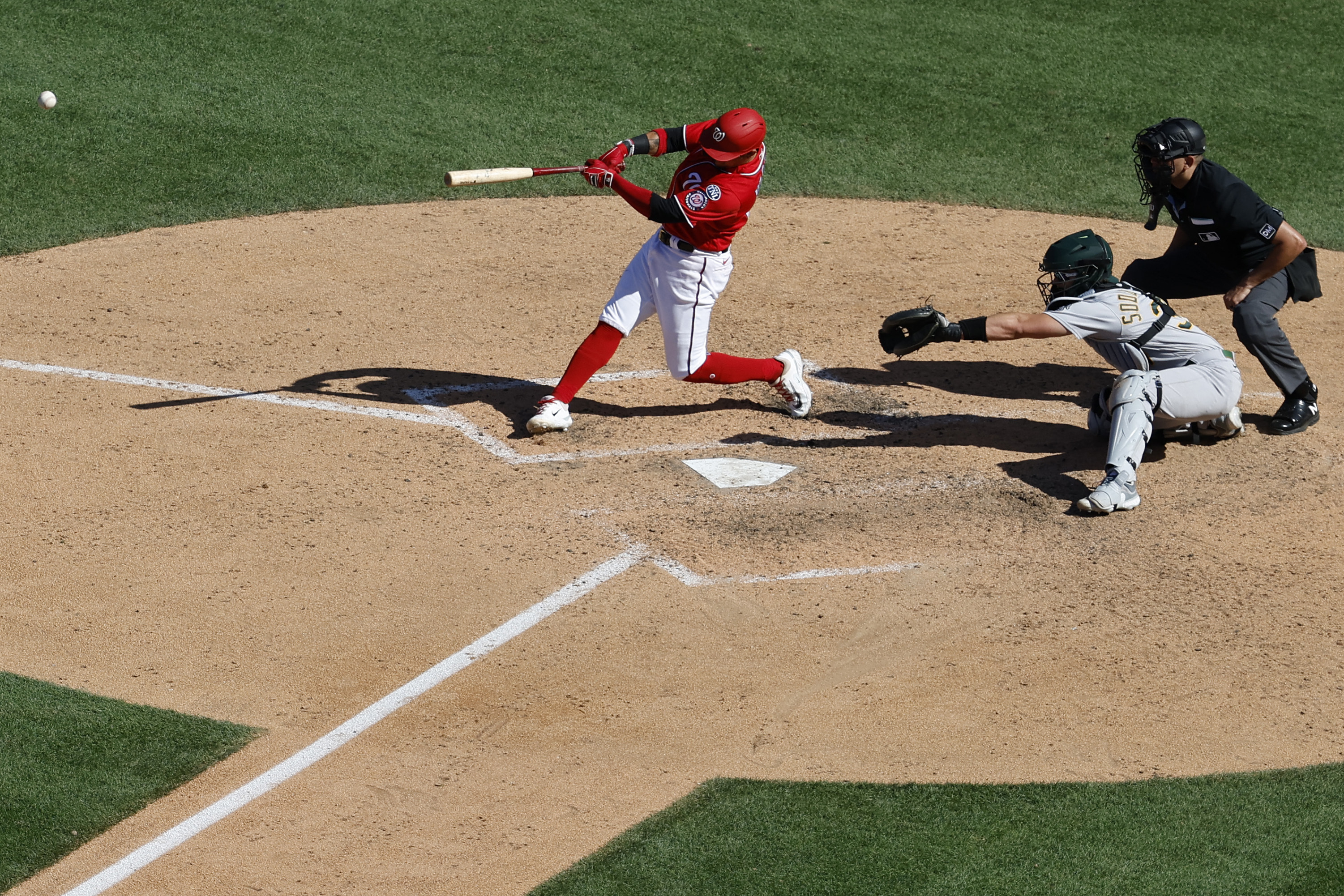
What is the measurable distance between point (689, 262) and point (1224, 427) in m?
3.05

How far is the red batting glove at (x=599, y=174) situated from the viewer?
7012 mm

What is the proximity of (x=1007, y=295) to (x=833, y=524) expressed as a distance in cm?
355

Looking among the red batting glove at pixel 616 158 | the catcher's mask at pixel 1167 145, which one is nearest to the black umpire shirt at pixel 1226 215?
the catcher's mask at pixel 1167 145

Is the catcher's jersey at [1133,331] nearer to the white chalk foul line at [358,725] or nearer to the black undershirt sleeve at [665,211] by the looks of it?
the black undershirt sleeve at [665,211]

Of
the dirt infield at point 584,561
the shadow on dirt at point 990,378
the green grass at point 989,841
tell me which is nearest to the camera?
the green grass at point 989,841

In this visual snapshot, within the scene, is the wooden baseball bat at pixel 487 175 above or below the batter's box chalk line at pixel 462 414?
above

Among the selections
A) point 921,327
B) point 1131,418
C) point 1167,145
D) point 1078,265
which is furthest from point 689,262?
point 1167,145

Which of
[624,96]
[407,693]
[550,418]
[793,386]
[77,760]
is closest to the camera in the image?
[77,760]

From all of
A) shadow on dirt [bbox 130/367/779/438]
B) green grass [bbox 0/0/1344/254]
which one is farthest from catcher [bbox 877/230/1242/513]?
green grass [bbox 0/0/1344/254]

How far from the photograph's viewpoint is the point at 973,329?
677cm

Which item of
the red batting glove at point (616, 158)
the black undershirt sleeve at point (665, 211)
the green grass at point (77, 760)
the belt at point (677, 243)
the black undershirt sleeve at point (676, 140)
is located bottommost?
the green grass at point (77, 760)

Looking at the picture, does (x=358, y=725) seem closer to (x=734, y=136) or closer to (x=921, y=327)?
(x=921, y=327)

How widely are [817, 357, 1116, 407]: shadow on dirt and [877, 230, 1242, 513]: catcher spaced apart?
768 mm

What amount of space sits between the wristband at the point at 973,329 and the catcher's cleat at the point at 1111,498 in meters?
0.92
